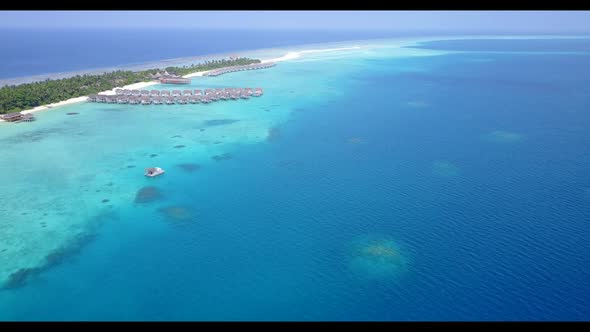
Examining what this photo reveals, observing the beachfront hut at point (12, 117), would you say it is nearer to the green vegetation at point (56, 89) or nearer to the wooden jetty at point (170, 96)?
the green vegetation at point (56, 89)

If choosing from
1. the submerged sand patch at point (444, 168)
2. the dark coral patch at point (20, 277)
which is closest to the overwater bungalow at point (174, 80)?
the submerged sand patch at point (444, 168)

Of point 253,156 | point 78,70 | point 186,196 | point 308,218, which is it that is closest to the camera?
point 308,218

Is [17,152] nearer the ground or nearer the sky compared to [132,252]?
nearer the sky

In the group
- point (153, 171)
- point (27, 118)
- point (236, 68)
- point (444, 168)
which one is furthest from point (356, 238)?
point (236, 68)

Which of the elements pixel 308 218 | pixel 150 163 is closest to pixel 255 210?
pixel 308 218

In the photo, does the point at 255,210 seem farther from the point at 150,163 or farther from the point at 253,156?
the point at 150,163

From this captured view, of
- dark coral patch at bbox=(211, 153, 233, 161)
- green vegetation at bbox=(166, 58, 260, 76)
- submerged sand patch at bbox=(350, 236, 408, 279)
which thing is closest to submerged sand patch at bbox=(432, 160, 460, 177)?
submerged sand patch at bbox=(350, 236, 408, 279)
